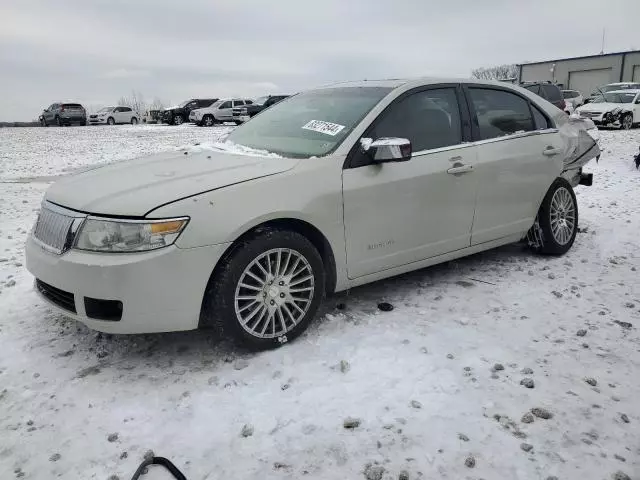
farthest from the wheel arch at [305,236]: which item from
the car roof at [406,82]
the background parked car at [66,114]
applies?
the background parked car at [66,114]

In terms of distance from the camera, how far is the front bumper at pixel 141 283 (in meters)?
2.81

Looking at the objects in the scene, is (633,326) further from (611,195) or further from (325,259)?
(611,195)

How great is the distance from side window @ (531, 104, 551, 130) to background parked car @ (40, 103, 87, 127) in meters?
34.3

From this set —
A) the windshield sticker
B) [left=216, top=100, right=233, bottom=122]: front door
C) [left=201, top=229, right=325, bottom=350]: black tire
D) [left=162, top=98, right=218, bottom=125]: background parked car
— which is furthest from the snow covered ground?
[left=162, top=98, right=218, bottom=125]: background parked car

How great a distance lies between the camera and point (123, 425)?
2.62m

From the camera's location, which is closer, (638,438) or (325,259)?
(638,438)

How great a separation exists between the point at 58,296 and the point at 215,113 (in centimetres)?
2799

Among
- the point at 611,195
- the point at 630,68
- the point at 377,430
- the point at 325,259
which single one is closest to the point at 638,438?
the point at 377,430

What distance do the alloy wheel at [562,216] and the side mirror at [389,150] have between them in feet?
7.18

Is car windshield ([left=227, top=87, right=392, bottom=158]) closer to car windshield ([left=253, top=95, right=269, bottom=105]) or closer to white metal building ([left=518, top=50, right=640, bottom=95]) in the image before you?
car windshield ([left=253, top=95, right=269, bottom=105])

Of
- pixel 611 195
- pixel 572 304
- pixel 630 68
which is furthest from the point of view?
pixel 630 68

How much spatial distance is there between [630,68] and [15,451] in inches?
1960

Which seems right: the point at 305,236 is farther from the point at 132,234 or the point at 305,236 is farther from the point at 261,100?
the point at 261,100

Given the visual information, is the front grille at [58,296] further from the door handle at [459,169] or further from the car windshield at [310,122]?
the door handle at [459,169]
